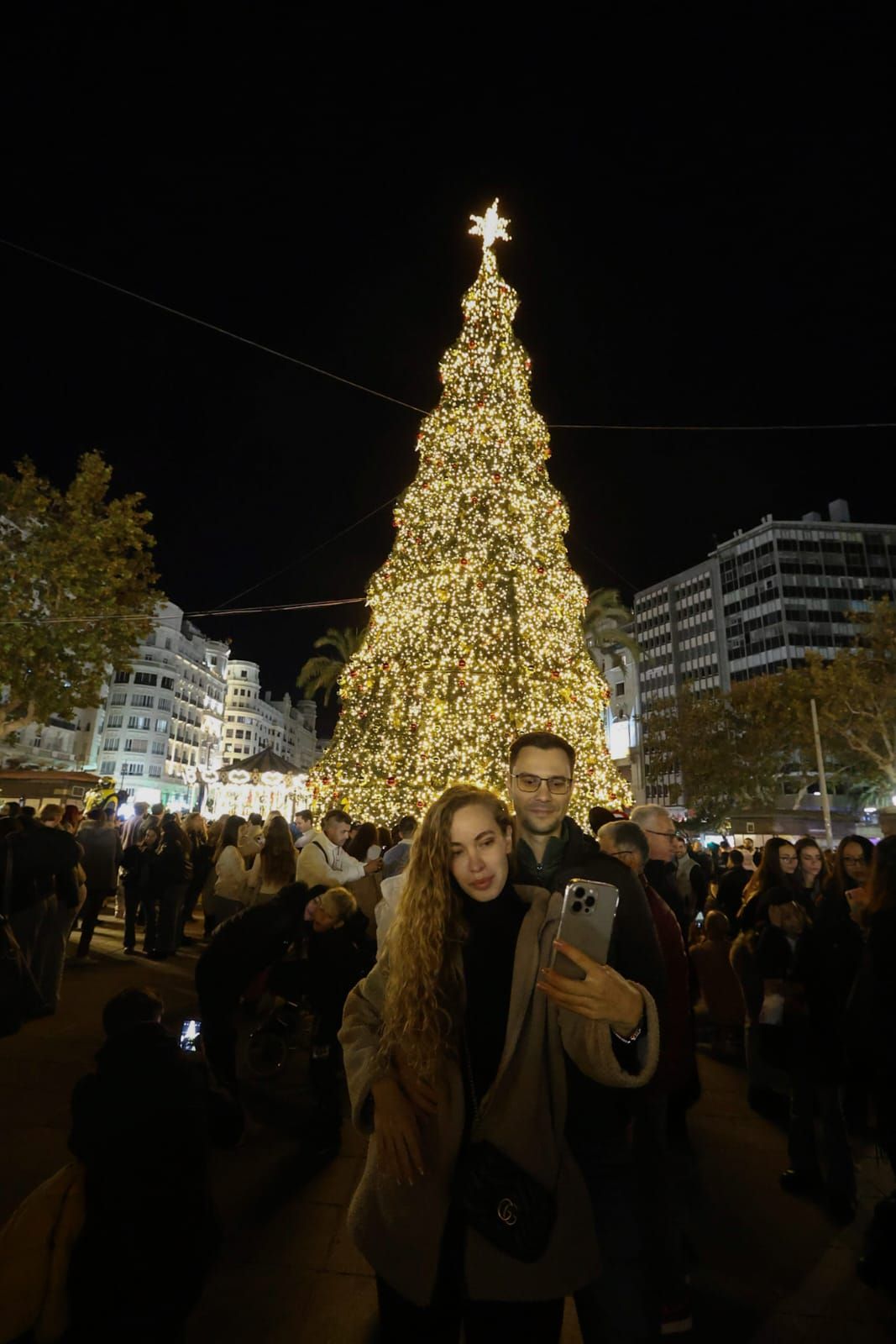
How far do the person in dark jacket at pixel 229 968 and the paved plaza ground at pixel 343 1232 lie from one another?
0.60 meters

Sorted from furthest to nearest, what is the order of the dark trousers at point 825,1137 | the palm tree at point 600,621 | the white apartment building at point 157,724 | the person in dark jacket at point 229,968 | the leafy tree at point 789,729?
1. the white apartment building at point 157,724
2. the leafy tree at point 789,729
3. the palm tree at point 600,621
4. the person in dark jacket at point 229,968
5. the dark trousers at point 825,1137

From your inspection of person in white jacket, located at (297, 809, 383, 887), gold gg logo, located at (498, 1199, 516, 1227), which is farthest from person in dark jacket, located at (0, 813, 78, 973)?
gold gg logo, located at (498, 1199, 516, 1227)

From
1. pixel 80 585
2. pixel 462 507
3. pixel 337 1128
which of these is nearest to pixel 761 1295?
pixel 337 1128

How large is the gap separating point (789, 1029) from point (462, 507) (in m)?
12.2

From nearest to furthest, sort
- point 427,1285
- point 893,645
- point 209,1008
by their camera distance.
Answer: point 427,1285, point 209,1008, point 893,645

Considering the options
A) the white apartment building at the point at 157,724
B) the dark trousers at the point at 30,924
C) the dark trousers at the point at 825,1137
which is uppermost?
the white apartment building at the point at 157,724

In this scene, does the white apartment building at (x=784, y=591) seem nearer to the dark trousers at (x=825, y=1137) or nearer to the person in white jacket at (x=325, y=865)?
the person in white jacket at (x=325, y=865)

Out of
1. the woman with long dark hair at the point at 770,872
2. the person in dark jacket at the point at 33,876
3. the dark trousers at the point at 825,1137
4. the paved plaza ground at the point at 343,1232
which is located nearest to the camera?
the paved plaza ground at the point at 343,1232

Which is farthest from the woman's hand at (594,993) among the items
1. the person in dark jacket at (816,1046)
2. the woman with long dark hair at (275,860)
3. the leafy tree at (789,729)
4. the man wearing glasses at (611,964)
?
the leafy tree at (789,729)

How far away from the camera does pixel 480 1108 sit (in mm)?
1661

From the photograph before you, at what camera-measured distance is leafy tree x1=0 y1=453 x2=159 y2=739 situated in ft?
51.3

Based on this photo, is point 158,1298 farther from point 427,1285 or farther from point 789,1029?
point 789,1029

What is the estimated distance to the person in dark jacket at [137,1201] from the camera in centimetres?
181

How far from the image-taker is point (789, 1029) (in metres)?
3.76
